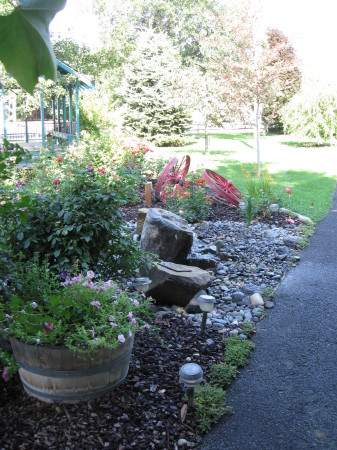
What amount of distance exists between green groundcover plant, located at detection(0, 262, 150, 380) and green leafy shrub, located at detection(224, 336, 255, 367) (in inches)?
32.8

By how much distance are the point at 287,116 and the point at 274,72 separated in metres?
9.08

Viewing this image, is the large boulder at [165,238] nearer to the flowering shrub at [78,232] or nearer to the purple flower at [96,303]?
the flowering shrub at [78,232]

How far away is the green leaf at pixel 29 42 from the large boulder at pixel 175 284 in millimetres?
3791

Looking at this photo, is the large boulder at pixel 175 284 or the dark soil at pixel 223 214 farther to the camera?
the dark soil at pixel 223 214

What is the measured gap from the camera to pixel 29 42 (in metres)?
0.43

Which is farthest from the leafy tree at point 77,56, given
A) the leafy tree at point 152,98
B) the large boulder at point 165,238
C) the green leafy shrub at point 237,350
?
the green leafy shrub at point 237,350

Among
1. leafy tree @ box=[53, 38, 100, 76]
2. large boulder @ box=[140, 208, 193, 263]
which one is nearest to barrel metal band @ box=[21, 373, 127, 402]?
large boulder @ box=[140, 208, 193, 263]

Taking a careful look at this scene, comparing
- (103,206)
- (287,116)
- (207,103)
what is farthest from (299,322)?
(287,116)

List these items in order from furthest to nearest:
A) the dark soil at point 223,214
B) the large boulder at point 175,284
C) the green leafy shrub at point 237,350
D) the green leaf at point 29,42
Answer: the dark soil at point 223,214 → the large boulder at point 175,284 → the green leafy shrub at point 237,350 → the green leaf at point 29,42

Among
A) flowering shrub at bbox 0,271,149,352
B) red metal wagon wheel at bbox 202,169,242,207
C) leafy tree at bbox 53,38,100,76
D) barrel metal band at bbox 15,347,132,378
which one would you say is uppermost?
leafy tree at bbox 53,38,100,76

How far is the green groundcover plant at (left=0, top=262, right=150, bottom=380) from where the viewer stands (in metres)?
2.55

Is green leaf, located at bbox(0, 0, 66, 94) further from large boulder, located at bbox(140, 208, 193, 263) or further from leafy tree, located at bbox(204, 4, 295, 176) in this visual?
leafy tree, located at bbox(204, 4, 295, 176)

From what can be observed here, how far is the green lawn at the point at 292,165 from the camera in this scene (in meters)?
9.61

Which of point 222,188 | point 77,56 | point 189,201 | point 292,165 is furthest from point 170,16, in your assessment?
point 189,201
